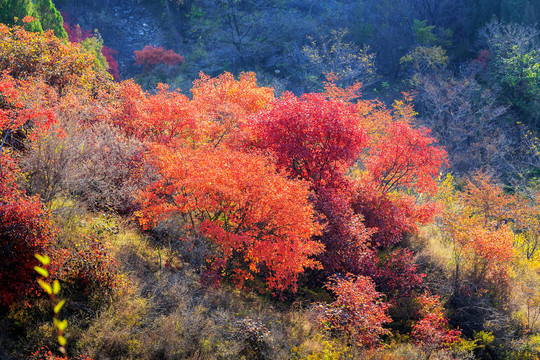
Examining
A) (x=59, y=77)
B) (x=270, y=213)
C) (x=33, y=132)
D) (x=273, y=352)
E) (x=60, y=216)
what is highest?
(x=59, y=77)

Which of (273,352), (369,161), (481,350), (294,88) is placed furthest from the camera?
(294,88)

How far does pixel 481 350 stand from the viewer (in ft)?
56.4

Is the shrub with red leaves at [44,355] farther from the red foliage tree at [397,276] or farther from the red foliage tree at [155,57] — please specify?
the red foliage tree at [155,57]

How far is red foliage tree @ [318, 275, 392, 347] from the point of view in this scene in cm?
1402

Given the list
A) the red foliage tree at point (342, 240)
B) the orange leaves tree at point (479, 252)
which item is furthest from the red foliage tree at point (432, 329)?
the red foliage tree at point (342, 240)

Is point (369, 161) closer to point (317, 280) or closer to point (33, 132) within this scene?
point (317, 280)

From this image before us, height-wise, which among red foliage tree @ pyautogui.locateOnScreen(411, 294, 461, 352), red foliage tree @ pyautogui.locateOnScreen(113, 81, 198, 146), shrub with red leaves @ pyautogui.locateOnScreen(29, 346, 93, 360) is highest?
red foliage tree @ pyautogui.locateOnScreen(113, 81, 198, 146)

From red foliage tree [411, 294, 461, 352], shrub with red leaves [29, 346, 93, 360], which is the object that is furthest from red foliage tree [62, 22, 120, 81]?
red foliage tree [411, 294, 461, 352]

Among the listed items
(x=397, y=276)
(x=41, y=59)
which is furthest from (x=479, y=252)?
(x=41, y=59)

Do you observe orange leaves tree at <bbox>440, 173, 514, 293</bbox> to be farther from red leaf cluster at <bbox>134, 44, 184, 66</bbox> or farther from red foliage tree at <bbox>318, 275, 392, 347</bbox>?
red leaf cluster at <bbox>134, 44, 184, 66</bbox>

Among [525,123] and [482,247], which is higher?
[525,123]

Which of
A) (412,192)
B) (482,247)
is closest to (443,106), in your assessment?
(412,192)

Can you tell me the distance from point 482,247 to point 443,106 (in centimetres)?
2899

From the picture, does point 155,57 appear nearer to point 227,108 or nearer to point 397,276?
point 227,108
